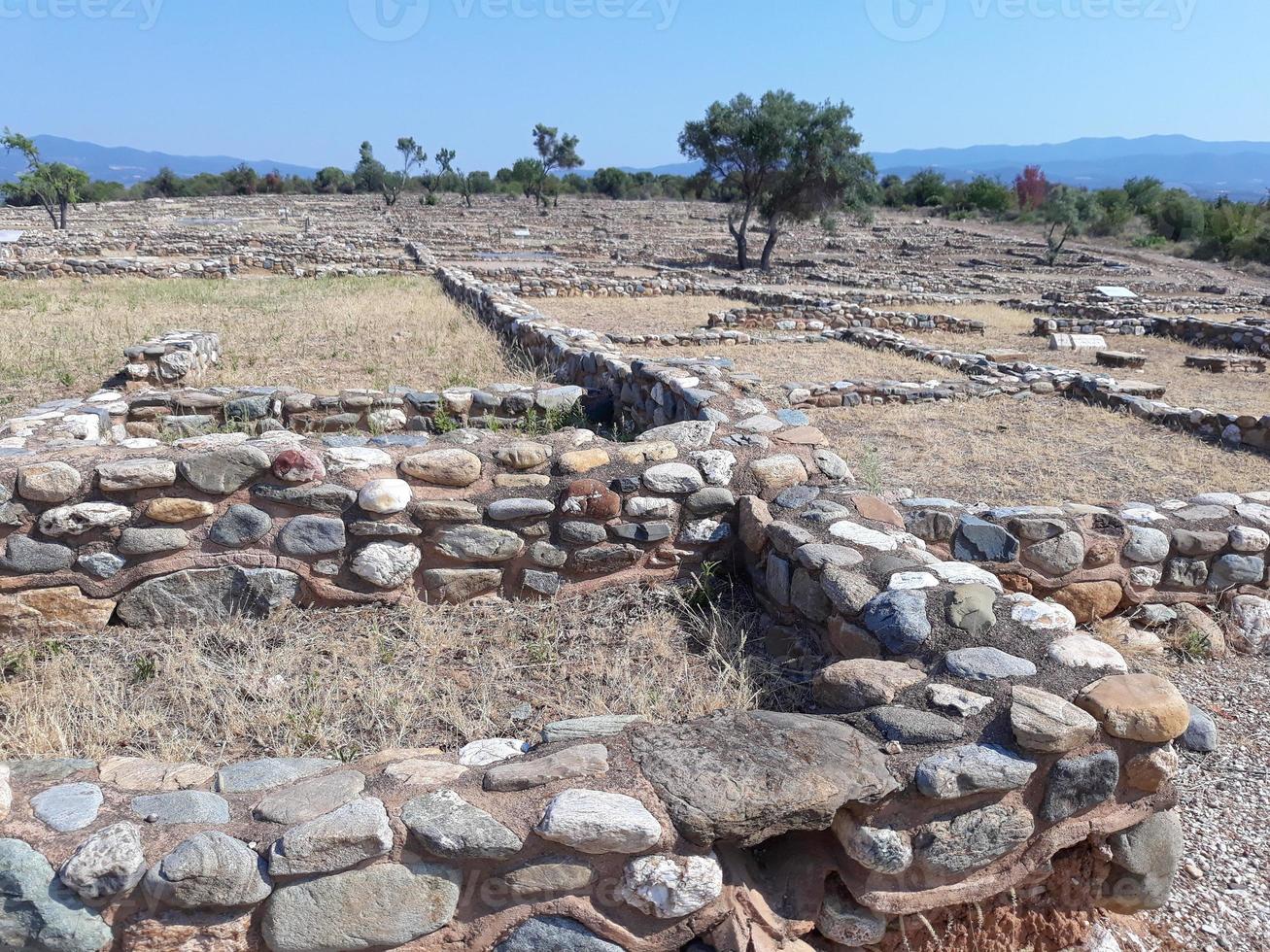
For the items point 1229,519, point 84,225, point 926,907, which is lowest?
point 926,907

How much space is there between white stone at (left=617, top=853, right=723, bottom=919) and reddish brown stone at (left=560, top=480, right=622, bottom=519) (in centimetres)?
236

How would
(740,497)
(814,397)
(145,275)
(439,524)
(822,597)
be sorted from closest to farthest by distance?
(822,597) < (439,524) < (740,497) < (814,397) < (145,275)

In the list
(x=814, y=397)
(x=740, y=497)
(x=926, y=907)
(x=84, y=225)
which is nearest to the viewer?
(x=926, y=907)

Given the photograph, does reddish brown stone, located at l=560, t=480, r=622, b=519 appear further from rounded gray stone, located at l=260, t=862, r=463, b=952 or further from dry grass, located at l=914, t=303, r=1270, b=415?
dry grass, located at l=914, t=303, r=1270, b=415

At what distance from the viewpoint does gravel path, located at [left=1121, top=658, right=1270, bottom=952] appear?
274cm

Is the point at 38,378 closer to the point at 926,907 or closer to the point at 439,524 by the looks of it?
the point at 439,524

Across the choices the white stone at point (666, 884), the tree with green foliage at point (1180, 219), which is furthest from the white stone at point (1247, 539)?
the tree with green foliage at point (1180, 219)

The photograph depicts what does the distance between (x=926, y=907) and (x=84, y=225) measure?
1584 inches

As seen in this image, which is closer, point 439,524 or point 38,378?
point 439,524

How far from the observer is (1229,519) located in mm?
4895

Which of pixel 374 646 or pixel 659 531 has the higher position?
pixel 659 531

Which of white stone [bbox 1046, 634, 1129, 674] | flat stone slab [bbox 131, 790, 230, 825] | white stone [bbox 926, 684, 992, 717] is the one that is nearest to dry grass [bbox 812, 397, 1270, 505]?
white stone [bbox 1046, 634, 1129, 674]

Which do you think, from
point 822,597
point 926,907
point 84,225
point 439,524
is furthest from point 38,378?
point 84,225

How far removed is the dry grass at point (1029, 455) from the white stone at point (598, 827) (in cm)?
458
